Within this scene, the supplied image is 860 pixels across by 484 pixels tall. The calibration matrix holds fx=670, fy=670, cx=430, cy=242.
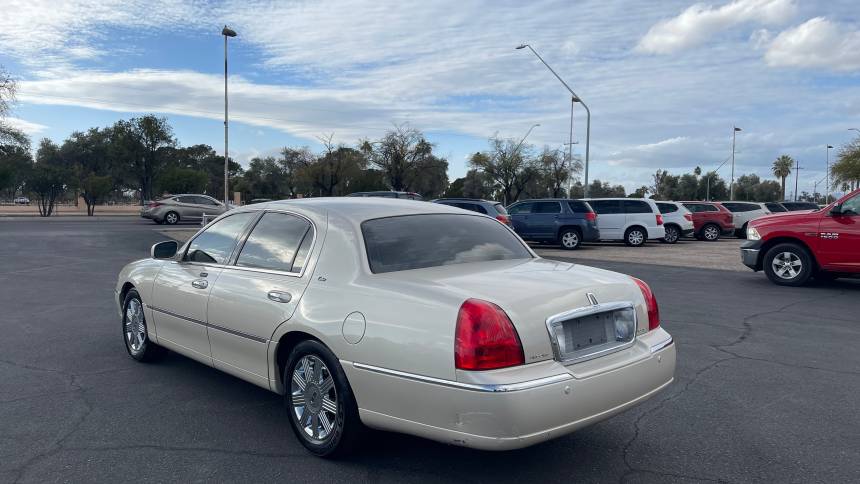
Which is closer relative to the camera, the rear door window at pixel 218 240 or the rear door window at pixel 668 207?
the rear door window at pixel 218 240

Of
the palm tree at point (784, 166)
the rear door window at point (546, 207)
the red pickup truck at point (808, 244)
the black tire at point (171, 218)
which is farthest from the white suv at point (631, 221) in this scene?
the palm tree at point (784, 166)

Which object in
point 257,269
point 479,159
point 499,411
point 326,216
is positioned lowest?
point 499,411

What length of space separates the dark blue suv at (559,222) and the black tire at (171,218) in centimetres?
1823

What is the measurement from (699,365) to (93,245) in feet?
57.0

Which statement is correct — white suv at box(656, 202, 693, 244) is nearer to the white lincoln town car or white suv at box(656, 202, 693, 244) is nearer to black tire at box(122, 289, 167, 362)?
the white lincoln town car

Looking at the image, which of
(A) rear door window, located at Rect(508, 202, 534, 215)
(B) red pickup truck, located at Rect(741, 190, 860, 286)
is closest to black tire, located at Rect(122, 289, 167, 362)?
(B) red pickup truck, located at Rect(741, 190, 860, 286)

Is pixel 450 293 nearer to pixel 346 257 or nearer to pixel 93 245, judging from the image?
pixel 346 257

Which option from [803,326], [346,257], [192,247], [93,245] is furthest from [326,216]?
[93,245]

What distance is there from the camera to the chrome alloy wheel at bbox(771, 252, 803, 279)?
38.2 feet

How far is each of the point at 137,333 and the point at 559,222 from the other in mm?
16592

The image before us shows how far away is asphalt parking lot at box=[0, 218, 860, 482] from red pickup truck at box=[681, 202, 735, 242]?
19.9 meters

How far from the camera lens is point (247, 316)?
436 centimetres

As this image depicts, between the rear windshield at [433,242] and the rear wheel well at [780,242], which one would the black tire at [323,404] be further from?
the rear wheel well at [780,242]

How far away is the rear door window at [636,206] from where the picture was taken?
2261 centimetres
